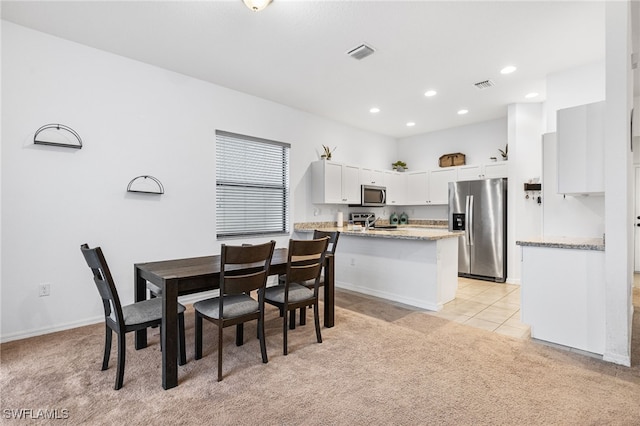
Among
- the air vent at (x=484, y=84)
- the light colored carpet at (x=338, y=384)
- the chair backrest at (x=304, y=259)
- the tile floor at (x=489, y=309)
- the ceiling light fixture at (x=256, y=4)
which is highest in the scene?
the air vent at (x=484, y=84)

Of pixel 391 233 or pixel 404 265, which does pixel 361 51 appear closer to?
pixel 391 233

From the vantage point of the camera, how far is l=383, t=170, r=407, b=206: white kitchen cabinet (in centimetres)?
635

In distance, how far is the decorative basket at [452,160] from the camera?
237 inches

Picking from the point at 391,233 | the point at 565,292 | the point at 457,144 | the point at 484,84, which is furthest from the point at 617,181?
the point at 457,144

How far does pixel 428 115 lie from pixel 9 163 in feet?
17.8

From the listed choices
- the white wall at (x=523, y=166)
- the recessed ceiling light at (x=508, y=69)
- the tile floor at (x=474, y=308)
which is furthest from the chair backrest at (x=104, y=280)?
the white wall at (x=523, y=166)

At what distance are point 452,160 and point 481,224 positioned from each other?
5.22 ft

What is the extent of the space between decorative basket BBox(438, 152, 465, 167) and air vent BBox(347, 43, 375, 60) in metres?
3.55

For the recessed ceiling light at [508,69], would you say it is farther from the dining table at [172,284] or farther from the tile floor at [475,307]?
the dining table at [172,284]

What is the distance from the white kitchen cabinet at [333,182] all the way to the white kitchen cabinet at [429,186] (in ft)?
5.17

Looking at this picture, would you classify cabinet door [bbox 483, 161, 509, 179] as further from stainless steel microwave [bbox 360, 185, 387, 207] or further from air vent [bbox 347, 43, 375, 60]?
air vent [bbox 347, 43, 375, 60]

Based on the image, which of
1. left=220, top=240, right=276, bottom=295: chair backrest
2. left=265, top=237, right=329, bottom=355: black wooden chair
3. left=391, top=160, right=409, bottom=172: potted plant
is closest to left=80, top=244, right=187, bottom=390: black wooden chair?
left=220, top=240, right=276, bottom=295: chair backrest

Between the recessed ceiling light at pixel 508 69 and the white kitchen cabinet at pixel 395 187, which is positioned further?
the white kitchen cabinet at pixel 395 187

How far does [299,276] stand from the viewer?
2598 mm
